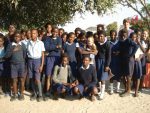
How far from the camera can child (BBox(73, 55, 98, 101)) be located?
9586mm

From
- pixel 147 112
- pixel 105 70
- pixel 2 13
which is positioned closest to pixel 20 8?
pixel 2 13

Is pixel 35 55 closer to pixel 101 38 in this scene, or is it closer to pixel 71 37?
pixel 71 37

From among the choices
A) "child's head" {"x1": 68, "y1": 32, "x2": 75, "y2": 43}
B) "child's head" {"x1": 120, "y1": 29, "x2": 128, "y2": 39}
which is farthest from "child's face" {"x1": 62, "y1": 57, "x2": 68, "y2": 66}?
"child's head" {"x1": 120, "y1": 29, "x2": 128, "y2": 39}

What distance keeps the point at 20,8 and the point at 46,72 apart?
5467 millimetres

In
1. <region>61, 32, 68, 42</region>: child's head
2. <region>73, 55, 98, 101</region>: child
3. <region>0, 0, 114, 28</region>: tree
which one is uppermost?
<region>0, 0, 114, 28</region>: tree

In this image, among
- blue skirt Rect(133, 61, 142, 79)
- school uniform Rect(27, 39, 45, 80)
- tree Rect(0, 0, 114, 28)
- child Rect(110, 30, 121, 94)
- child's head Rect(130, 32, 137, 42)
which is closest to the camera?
school uniform Rect(27, 39, 45, 80)

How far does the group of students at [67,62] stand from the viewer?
966 cm

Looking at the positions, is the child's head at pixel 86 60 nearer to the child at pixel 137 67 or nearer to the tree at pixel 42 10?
the child at pixel 137 67

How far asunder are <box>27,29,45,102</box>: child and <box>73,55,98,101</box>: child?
1002mm

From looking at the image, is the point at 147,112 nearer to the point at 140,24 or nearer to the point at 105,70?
the point at 105,70

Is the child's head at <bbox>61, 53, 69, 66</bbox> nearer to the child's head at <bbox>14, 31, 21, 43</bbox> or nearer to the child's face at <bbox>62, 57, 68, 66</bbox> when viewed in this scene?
the child's face at <bbox>62, 57, 68, 66</bbox>

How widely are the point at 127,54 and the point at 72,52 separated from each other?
1.46 m

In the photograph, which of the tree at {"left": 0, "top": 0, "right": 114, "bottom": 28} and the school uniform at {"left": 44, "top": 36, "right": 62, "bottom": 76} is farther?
the tree at {"left": 0, "top": 0, "right": 114, "bottom": 28}

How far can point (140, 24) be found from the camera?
30.0 meters
